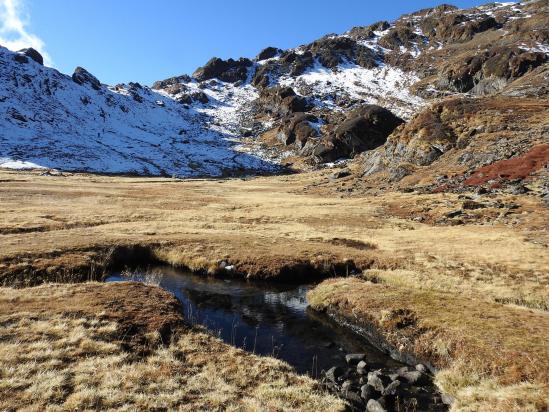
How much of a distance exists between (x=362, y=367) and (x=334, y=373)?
4.58ft

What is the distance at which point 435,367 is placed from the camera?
17.2 meters

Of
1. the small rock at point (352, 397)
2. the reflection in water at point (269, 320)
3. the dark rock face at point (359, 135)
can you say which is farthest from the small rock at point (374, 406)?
the dark rock face at point (359, 135)

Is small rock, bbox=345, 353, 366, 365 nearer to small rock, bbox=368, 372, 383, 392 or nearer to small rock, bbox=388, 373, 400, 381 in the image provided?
small rock, bbox=368, 372, 383, 392

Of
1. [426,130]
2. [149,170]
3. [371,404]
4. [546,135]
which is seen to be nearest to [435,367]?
[371,404]

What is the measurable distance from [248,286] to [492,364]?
55.3 ft

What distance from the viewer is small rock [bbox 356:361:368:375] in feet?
55.3

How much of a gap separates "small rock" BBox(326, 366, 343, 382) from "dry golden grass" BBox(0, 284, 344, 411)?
51.0 inches

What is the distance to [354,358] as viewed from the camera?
18062mm

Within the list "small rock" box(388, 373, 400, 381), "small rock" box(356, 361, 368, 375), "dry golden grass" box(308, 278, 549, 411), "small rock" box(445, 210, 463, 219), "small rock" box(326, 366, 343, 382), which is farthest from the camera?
"small rock" box(445, 210, 463, 219)

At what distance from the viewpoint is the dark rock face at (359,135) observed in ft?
581

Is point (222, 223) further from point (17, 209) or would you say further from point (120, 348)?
point (120, 348)

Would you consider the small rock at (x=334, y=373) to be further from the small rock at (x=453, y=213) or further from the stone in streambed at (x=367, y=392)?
A: the small rock at (x=453, y=213)

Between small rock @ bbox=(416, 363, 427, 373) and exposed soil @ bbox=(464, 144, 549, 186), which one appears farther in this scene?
exposed soil @ bbox=(464, 144, 549, 186)


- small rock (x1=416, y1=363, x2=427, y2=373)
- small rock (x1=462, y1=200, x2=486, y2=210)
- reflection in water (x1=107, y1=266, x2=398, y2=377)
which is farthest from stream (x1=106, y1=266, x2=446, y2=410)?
small rock (x1=462, y1=200, x2=486, y2=210)
